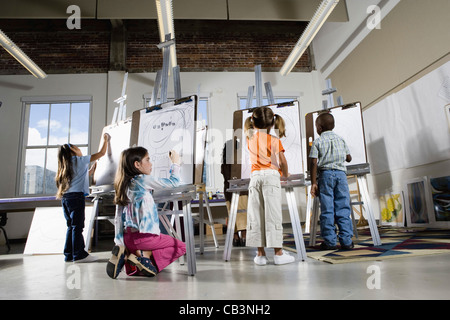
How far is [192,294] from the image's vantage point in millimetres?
1310

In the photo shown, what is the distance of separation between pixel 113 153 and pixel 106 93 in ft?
12.4

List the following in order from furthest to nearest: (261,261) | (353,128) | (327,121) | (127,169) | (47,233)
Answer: (47,233), (353,128), (327,121), (261,261), (127,169)

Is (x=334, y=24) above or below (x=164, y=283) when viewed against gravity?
above

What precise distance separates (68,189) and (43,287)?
1.27 m

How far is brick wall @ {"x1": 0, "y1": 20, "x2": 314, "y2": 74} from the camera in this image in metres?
6.54

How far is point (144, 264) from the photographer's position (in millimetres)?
1781

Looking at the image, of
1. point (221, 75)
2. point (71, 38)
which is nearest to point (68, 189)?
point (221, 75)

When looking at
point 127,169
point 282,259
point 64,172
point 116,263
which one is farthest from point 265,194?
point 64,172

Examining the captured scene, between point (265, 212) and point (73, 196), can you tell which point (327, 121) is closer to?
point (265, 212)

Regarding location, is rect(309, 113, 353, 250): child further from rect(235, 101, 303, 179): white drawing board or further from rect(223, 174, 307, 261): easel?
rect(235, 101, 303, 179): white drawing board

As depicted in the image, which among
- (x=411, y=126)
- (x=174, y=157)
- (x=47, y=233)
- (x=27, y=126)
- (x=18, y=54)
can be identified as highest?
(x=18, y=54)

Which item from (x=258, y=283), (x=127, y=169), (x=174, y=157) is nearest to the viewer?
(x=258, y=283)

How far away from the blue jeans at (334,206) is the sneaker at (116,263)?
1.52 metres
